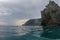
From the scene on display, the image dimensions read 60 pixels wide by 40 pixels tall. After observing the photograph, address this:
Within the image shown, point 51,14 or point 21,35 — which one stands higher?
point 51,14

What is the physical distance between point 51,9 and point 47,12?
2.89 m

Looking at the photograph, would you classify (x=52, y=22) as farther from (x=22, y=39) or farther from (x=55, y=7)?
(x=22, y=39)

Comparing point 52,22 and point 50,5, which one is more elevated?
point 50,5

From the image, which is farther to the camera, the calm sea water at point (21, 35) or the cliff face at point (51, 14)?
the cliff face at point (51, 14)

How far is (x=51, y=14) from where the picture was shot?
274ft

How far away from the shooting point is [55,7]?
84.3 meters

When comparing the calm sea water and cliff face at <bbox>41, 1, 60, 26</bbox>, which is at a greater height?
cliff face at <bbox>41, 1, 60, 26</bbox>

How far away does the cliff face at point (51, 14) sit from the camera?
83.2 metres

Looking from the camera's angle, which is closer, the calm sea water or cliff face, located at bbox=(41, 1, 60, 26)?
the calm sea water

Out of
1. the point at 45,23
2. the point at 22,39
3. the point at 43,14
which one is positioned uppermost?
the point at 43,14

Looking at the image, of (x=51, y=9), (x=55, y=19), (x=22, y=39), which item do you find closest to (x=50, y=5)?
(x=51, y=9)

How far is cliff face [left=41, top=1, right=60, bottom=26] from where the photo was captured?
8325 centimetres

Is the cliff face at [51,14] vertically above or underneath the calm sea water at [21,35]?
above

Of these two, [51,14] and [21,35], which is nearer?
[21,35]
